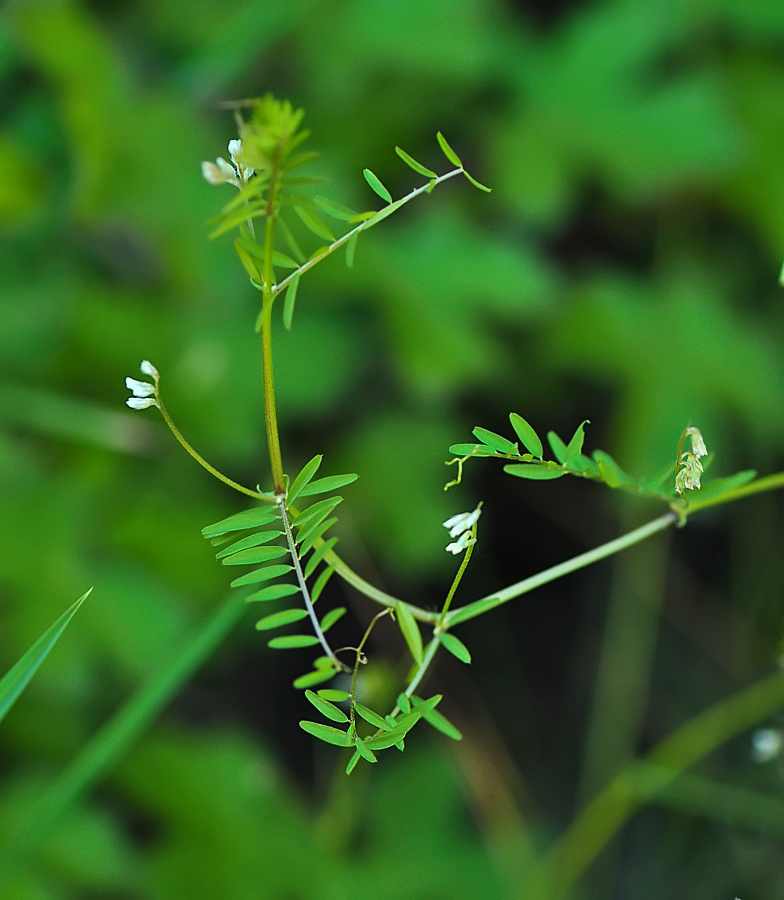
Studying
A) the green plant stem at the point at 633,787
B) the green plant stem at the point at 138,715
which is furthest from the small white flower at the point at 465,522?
the green plant stem at the point at 633,787

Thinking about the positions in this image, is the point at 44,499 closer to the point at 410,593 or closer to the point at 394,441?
the point at 394,441

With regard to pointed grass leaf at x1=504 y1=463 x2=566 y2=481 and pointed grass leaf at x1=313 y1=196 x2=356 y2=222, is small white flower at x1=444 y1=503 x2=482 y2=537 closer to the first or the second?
pointed grass leaf at x1=504 y1=463 x2=566 y2=481

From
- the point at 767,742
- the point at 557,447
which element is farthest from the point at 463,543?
the point at 767,742

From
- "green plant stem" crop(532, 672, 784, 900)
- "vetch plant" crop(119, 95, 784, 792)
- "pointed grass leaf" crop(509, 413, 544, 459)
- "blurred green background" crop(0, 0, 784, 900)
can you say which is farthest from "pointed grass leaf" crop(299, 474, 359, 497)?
"green plant stem" crop(532, 672, 784, 900)

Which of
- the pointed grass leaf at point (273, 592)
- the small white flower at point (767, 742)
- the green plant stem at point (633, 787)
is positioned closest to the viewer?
the pointed grass leaf at point (273, 592)

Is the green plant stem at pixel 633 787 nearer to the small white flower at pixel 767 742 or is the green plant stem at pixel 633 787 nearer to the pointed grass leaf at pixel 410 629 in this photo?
the small white flower at pixel 767 742

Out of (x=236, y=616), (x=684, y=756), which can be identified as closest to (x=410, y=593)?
(x=684, y=756)

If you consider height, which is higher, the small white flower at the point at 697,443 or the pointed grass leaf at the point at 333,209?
the pointed grass leaf at the point at 333,209
